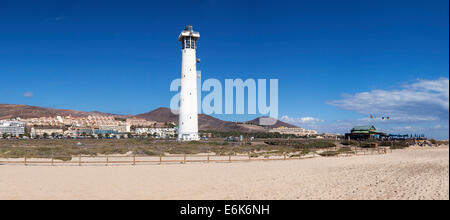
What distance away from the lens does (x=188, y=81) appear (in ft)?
122

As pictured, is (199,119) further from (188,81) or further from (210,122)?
(188,81)

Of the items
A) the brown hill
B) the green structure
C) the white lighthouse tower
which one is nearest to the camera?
the white lighthouse tower

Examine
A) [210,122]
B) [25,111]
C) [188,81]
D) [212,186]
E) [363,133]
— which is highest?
[25,111]

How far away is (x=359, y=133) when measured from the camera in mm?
63844

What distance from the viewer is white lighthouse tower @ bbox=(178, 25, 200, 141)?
3734cm

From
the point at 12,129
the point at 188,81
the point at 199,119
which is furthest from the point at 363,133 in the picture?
the point at 199,119

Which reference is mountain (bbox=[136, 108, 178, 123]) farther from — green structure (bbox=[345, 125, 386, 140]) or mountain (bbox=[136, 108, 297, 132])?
green structure (bbox=[345, 125, 386, 140])

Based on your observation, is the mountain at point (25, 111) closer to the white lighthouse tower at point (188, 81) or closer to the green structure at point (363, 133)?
the white lighthouse tower at point (188, 81)

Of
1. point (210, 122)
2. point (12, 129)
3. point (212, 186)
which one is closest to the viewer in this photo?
point (212, 186)

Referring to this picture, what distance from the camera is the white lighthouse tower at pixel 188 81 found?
37.3m

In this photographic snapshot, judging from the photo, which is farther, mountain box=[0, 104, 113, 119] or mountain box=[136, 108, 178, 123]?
mountain box=[136, 108, 178, 123]

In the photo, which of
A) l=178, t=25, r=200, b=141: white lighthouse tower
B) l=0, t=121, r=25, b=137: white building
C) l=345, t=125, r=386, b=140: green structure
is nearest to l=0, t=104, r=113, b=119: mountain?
l=0, t=121, r=25, b=137: white building

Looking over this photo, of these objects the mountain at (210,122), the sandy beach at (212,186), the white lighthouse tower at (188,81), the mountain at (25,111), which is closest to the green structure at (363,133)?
the white lighthouse tower at (188,81)
